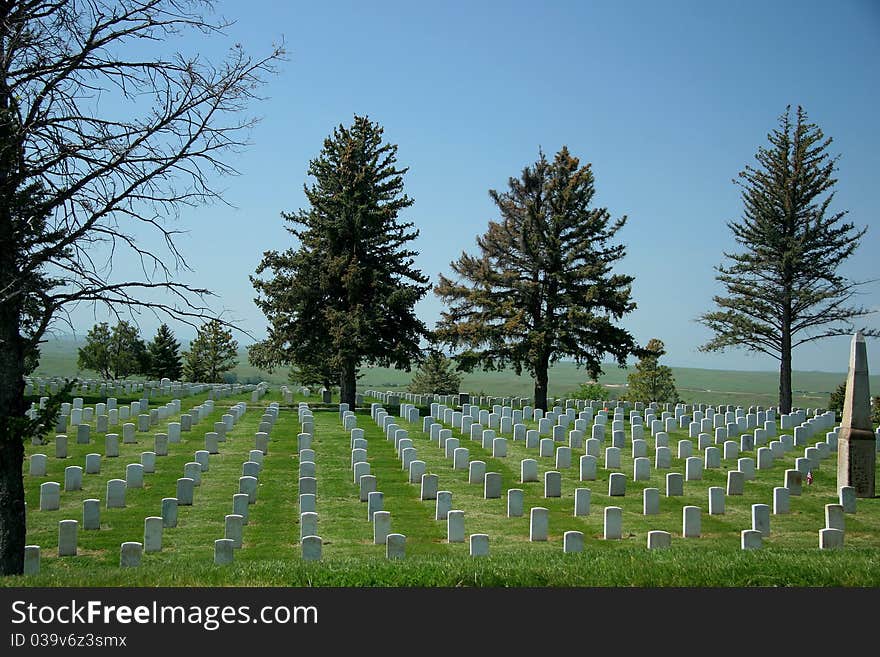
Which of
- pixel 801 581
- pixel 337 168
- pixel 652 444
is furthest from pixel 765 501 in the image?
pixel 337 168

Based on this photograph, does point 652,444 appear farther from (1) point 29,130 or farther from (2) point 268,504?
(1) point 29,130

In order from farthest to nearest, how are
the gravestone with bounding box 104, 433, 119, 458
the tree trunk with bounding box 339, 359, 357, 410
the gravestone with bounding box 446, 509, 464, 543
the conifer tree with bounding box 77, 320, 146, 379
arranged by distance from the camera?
the conifer tree with bounding box 77, 320, 146, 379 → the tree trunk with bounding box 339, 359, 357, 410 → the gravestone with bounding box 104, 433, 119, 458 → the gravestone with bounding box 446, 509, 464, 543

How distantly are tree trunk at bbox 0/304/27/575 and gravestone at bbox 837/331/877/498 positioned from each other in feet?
47.9

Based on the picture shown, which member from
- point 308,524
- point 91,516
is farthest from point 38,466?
point 308,524

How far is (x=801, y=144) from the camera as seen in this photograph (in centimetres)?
3719

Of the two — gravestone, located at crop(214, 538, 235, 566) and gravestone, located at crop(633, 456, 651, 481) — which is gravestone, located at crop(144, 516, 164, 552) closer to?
gravestone, located at crop(214, 538, 235, 566)

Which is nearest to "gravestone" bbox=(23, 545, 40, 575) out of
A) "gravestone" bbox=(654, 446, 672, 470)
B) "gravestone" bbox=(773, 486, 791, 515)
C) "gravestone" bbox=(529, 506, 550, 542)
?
"gravestone" bbox=(529, 506, 550, 542)

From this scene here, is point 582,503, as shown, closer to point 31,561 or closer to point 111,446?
point 31,561

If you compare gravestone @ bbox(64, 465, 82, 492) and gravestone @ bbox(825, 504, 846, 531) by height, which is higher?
gravestone @ bbox(825, 504, 846, 531)

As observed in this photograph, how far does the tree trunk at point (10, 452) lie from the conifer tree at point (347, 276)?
82.6ft

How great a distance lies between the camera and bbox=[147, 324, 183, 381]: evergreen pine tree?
57031 mm

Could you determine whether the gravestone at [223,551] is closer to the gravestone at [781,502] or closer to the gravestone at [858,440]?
the gravestone at [781,502]

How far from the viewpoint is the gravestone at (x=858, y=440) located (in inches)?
642

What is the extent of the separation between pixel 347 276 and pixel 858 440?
21609 millimetres
